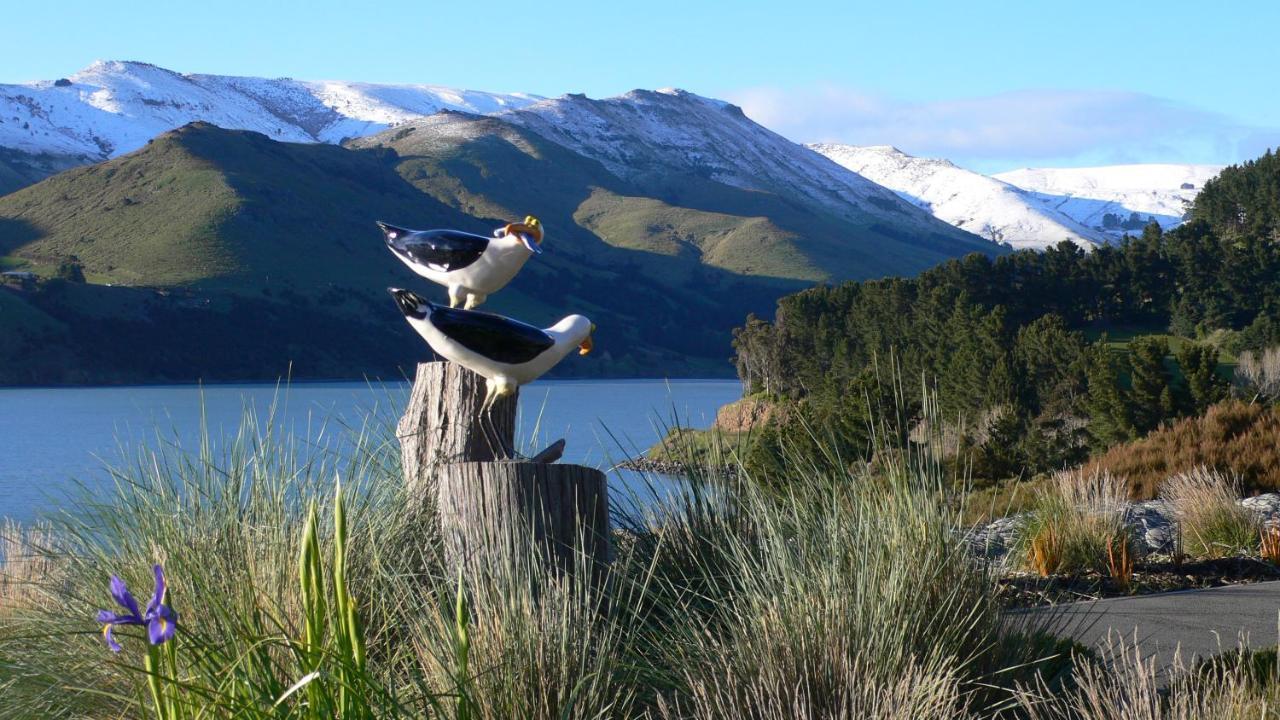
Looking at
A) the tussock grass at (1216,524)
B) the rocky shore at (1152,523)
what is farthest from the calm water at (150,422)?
the tussock grass at (1216,524)

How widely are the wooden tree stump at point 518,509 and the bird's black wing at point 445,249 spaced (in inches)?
36.0

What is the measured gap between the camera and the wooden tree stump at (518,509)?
4.43m

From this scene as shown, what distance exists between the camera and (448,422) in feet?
17.0

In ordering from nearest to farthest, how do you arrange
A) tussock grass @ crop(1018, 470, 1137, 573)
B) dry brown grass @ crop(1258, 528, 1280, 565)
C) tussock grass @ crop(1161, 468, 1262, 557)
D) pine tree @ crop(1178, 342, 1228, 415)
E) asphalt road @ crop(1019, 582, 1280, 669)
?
asphalt road @ crop(1019, 582, 1280, 669) → tussock grass @ crop(1018, 470, 1137, 573) → dry brown grass @ crop(1258, 528, 1280, 565) → tussock grass @ crop(1161, 468, 1262, 557) → pine tree @ crop(1178, 342, 1228, 415)

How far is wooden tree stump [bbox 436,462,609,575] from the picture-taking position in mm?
4430

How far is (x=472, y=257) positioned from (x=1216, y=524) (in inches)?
246

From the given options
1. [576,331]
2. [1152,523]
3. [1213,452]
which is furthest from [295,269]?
[576,331]

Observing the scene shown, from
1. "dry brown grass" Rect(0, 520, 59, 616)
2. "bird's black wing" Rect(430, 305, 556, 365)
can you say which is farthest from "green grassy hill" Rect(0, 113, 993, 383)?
"bird's black wing" Rect(430, 305, 556, 365)

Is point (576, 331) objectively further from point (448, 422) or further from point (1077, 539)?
point (1077, 539)

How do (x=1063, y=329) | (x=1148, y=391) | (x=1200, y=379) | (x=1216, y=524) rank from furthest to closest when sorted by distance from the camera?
(x=1063, y=329)
(x=1148, y=391)
(x=1200, y=379)
(x=1216, y=524)

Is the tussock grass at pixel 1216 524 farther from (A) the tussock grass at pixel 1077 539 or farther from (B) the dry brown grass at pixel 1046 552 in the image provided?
(B) the dry brown grass at pixel 1046 552

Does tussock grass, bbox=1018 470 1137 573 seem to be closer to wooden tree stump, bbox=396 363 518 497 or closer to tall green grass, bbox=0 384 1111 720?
tall green grass, bbox=0 384 1111 720

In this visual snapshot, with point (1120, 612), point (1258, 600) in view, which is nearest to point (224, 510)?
point (1120, 612)

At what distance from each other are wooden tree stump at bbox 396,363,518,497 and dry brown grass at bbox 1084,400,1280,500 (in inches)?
328
